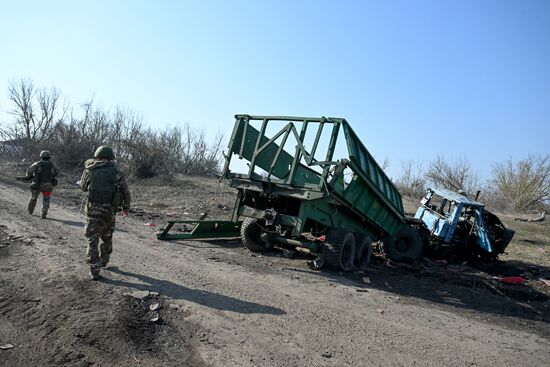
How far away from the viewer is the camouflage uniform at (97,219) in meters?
5.57

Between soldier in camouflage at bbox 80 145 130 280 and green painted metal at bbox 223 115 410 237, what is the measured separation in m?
2.80

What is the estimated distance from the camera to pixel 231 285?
596 centimetres

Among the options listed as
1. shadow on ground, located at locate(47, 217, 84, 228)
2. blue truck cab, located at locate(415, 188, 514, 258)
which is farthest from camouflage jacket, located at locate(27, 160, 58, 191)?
blue truck cab, located at locate(415, 188, 514, 258)

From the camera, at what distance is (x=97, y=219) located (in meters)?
5.72

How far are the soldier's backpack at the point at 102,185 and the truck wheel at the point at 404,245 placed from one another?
6.95 metres

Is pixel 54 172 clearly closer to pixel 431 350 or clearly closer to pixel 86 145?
pixel 431 350

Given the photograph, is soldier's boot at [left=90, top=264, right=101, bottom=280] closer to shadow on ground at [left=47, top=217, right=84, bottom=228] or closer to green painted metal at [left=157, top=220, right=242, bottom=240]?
green painted metal at [left=157, top=220, right=242, bottom=240]

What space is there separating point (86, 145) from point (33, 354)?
2744cm

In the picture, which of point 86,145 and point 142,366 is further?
point 86,145

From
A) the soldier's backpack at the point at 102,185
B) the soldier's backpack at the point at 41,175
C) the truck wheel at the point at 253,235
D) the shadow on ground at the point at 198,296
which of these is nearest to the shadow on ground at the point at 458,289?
the truck wheel at the point at 253,235

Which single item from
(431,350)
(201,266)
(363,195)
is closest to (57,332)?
(201,266)

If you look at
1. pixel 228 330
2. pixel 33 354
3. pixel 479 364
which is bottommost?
pixel 33 354

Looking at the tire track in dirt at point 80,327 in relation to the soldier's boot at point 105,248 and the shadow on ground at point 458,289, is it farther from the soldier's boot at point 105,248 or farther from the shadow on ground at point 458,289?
the shadow on ground at point 458,289

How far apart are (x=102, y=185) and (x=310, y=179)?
15.7 feet
